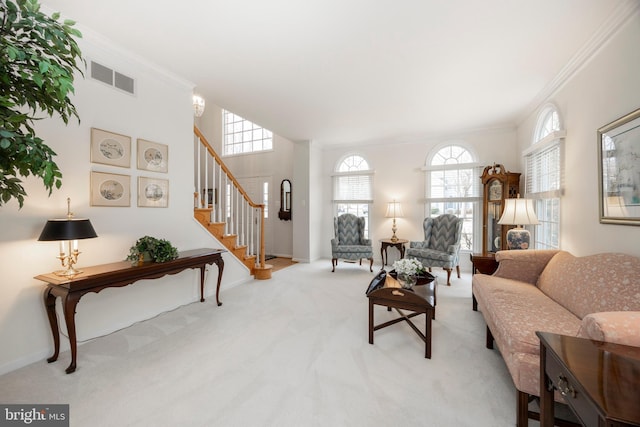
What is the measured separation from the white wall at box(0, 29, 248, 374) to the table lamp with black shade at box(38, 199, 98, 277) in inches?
6.0

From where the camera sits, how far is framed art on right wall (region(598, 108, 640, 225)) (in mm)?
1826

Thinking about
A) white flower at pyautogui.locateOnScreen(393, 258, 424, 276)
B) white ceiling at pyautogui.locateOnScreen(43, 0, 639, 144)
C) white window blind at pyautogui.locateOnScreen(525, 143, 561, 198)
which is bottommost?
white flower at pyautogui.locateOnScreen(393, 258, 424, 276)

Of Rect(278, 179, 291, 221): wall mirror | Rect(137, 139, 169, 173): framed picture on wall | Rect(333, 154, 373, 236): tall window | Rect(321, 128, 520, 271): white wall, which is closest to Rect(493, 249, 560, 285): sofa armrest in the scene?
Rect(321, 128, 520, 271): white wall

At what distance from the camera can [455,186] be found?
4.94 m

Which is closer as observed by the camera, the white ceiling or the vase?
the white ceiling

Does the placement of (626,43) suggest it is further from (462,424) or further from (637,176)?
(462,424)

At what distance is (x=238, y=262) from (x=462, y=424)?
3373 mm

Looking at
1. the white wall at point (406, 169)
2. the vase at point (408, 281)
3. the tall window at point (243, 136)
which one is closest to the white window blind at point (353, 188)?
the white wall at point (406, 169)

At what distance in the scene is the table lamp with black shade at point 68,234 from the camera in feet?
6.11

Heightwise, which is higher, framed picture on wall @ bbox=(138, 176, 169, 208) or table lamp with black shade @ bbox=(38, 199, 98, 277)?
framed picture on wall @ bbox=(138, 176, 169, 208)

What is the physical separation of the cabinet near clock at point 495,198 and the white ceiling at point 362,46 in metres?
1.00

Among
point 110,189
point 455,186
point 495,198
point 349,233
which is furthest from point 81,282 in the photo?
point 455,186

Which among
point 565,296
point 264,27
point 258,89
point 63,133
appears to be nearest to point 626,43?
point 565,296

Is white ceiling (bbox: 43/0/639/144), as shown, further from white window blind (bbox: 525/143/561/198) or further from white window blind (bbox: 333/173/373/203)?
white window blind (bbox: 333/173/373/203)
